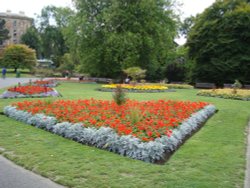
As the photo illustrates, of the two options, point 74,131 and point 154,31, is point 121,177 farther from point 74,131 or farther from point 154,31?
point 154,31

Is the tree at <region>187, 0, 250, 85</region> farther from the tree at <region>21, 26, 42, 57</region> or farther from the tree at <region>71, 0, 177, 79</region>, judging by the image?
the tree at <region>21, 26, 42, 57</region>

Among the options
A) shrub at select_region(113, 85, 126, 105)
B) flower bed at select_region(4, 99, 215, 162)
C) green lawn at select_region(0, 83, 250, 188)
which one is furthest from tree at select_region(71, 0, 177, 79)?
green lawn at select_region(0, 83, 250, 188)

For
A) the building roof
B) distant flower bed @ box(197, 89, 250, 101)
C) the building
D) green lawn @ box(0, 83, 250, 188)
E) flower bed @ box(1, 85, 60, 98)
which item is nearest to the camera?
green lawn @ box(0, 83, 250, 188)

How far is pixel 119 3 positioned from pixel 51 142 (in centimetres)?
2728

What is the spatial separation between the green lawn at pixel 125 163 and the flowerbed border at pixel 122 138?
0.62ft

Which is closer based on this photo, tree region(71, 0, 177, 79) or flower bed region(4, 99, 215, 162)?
flower bed region(4, 99, 215, 162)

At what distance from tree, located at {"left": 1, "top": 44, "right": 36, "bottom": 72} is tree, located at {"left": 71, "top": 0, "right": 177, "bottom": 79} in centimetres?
2101

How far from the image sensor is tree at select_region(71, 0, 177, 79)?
100ft

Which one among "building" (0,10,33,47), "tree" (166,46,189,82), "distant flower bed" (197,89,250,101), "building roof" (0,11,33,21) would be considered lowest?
"distant flower bed" (197,89,250,101)

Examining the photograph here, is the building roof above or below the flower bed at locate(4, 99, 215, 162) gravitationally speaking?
above

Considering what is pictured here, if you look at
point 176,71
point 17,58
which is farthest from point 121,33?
point 17,58

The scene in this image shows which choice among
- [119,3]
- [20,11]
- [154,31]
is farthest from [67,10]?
[20,11]

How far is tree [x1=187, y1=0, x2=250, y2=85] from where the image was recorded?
30859 millimetres

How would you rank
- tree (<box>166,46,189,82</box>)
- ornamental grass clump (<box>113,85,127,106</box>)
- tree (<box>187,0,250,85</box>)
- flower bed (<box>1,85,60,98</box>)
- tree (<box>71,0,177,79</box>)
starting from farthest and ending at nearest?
tree (<box>166,46,189,82</box>)
tree (<box>187,0,250,85</box>)
tree (<box>71,0,177,79</box>)
flower bed (<box>1,85,60,98</box>)
ornamental grass clump (<box>113,85,127,106</box>)
